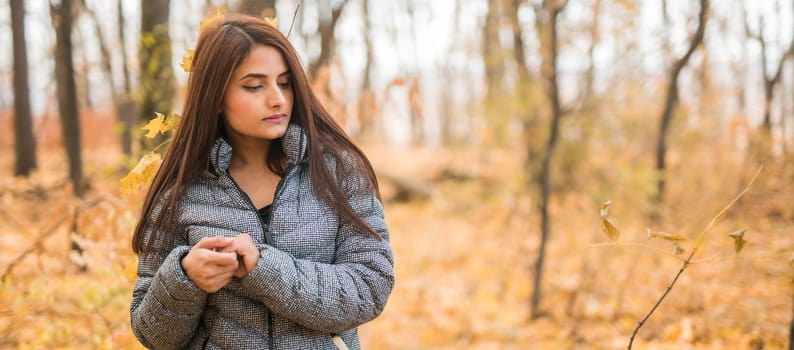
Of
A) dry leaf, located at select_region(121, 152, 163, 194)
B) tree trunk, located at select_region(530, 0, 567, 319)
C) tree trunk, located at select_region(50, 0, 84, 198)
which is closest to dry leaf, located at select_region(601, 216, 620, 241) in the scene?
dry leaf, located at select_region(121, 152, 163, 194)

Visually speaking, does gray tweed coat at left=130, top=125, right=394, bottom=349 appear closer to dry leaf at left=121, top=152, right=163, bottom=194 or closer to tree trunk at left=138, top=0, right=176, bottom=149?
dry leaf at left=121, top=152, right=163, bottom=194

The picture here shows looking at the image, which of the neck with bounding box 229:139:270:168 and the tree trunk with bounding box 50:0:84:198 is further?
the tree trunk with bounding box 50:0:84:198

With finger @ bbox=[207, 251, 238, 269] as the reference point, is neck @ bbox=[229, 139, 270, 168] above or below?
above

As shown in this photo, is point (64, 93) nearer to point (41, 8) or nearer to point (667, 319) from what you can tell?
point (41, 8)

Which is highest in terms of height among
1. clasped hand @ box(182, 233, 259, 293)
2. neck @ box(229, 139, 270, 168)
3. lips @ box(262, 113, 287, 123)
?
lips @ box(262, 113, 287, 123)

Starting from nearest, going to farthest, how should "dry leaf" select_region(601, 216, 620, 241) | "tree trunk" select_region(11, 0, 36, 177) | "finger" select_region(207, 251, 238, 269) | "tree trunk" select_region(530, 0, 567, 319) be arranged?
"finger" select_region(207, 251, 238, 269)
"dry leaf" select_region(601, 216, 620, 241)
"tree trunk" select_region(530, 0, 567, 319)
"tree trunk" select_region(11, 0, 36, 177)

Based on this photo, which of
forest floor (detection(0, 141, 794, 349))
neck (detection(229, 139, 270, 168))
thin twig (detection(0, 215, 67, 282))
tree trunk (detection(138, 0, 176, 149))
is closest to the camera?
neck (detection(229, 139, 270, 168))

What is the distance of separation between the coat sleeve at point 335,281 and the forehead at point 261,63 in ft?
1.48

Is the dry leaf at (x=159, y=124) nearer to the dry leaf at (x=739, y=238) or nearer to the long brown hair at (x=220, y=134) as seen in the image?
the long brown hair at (x=220, y=134)

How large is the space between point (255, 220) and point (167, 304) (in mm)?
316

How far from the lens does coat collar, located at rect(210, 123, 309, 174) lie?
5.49 ft

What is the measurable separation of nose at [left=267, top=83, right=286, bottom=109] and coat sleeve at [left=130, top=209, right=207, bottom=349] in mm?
476

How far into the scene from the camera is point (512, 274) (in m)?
6.70

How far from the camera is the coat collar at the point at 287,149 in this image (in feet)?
5.49
